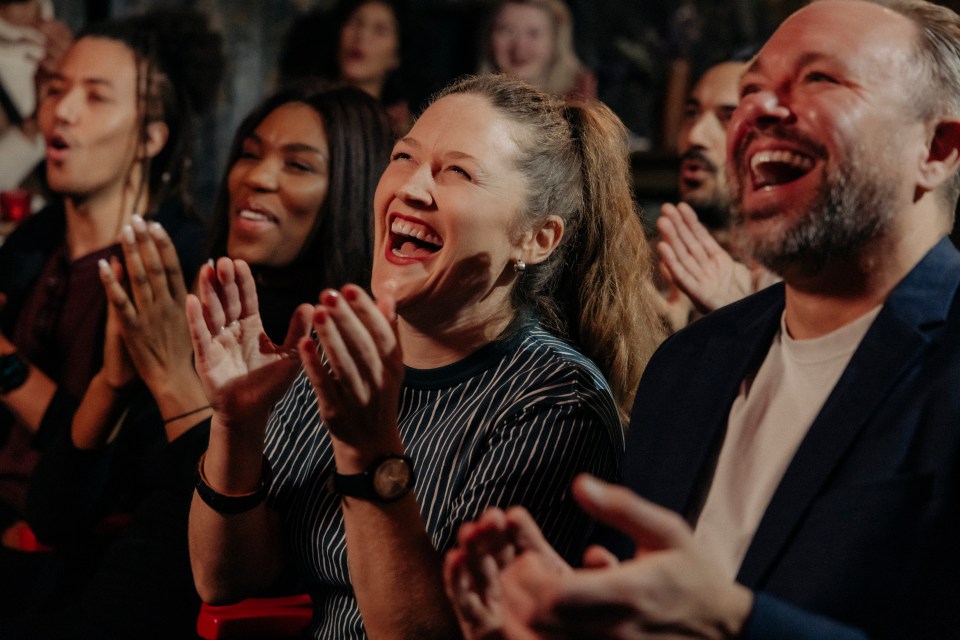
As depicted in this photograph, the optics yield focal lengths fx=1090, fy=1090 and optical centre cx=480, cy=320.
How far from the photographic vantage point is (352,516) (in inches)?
51.2

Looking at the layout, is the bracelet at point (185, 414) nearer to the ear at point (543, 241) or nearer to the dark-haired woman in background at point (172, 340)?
the dark-haired woman in background at point (172, 340)

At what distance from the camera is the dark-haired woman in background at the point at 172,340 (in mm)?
1980

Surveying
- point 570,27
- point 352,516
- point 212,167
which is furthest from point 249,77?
point 352,516

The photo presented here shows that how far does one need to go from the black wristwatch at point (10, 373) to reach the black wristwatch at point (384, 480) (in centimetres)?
145

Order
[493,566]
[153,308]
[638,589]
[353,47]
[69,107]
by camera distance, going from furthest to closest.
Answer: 1. [353,47]
2. [69,107]
3. [153,308]
4. [493,566]
5. [638,589]

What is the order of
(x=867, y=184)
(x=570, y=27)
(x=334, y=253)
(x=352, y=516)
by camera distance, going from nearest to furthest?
(x=867, y=184)
(x=352, y=516)
(x=334, y=253)
(x=570, y=27)

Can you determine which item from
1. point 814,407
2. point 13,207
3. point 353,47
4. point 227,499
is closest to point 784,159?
point 814,407

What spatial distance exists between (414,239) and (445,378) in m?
0.21

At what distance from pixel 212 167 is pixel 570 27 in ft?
5.33

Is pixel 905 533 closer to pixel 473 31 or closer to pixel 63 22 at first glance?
pixel 63 22

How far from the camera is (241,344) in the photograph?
1.51 m

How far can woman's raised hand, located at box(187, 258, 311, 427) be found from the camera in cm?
147

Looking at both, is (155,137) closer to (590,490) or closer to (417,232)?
(417,232)

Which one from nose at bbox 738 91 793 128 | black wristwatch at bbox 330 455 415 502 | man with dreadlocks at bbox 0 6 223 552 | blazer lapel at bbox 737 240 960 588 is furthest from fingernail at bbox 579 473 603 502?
man with dreadlocks at bbox 0 6 223 552
